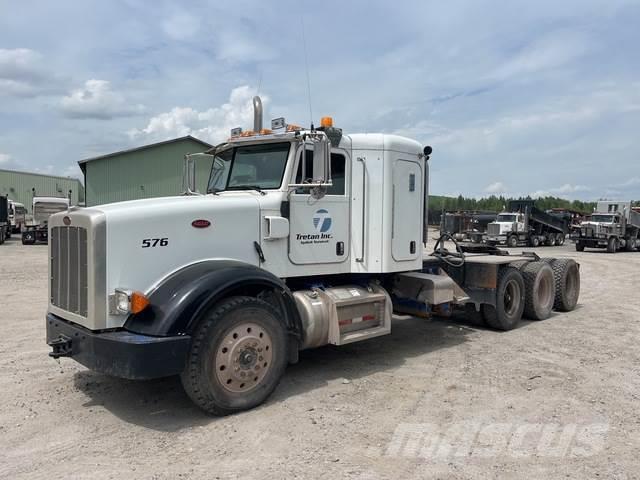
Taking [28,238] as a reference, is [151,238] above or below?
above

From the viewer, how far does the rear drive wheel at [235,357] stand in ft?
15.2

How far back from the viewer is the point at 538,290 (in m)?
9.52

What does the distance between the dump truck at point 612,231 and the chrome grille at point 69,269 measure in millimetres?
33252

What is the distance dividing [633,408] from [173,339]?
14.5 feet

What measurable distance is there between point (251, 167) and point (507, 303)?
5195 millimetres

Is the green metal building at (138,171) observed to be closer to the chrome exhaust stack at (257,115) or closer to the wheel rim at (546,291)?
the wheel rim at (546,291)

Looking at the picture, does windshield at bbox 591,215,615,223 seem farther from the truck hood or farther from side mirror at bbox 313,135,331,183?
the truck hood

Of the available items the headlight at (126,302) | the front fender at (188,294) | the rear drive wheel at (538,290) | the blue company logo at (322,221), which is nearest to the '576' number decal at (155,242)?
the front fender at (188,294)

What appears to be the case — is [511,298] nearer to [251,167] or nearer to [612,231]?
[251,167]

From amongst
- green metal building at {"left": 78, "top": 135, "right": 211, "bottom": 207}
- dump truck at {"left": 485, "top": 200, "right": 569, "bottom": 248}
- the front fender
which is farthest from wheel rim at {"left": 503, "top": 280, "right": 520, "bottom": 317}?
green metal building at {"left": 78, "top": 135, "right": 211, "bottom": 207}

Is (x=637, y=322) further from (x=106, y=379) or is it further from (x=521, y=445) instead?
(x=106, y=379)

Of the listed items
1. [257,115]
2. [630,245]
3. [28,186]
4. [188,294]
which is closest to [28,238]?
[257,115]

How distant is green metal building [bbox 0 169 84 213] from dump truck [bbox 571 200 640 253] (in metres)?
45.1

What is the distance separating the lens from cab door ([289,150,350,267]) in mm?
5863
